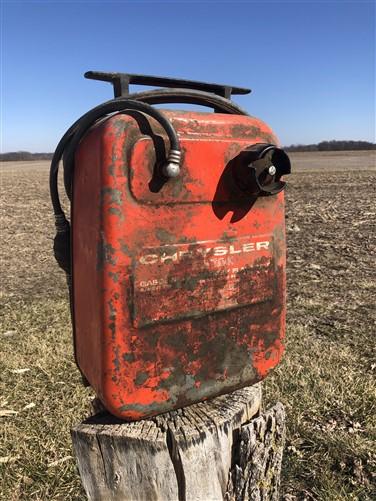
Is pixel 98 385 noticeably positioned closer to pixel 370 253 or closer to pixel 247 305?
pixel 247 305

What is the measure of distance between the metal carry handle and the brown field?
1819mm

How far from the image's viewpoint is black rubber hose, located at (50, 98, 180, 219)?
3.62 ft

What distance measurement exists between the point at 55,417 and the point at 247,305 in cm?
177

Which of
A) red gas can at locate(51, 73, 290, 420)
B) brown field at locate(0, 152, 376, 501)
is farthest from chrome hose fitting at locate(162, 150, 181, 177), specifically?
brown field at locate(0, 152, 376, 501)

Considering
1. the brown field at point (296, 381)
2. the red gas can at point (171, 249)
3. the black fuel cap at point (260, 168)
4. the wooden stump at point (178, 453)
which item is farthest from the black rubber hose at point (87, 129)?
the brown field at point (296, 381)

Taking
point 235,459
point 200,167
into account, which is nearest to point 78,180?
point 200,167

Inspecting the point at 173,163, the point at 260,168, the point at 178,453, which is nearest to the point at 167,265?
the point at 173,163

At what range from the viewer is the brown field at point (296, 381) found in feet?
7.01

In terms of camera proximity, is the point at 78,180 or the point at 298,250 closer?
the point at 78,180

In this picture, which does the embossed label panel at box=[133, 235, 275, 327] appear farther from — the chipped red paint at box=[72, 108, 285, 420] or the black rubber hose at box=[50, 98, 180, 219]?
the black rubber hose at box=[50, 98, 180, 219]

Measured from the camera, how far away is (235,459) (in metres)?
1.42

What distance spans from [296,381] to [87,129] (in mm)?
2210

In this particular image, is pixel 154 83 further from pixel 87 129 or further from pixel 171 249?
pixel 171 249

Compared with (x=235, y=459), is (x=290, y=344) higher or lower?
lower
